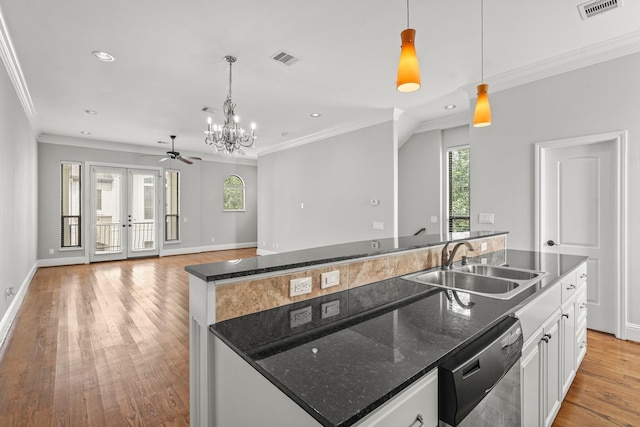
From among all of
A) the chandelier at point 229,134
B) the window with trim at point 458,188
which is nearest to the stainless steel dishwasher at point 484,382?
the chandelier at point 229,134

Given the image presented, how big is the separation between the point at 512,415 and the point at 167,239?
28.4ft

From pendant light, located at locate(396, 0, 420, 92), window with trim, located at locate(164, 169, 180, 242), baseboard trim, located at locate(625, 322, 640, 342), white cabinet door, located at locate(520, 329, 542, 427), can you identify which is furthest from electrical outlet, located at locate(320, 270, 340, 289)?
window with trim, located at locate(164, 169, 180, 242)

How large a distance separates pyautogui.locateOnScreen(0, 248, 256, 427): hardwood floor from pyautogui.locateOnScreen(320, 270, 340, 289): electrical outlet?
1.36 m

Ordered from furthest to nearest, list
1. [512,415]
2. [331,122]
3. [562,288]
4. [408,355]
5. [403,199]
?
1. [403,199]
2. [331,122]
3. [562,288]
4. [512,415]
5. [408,355]

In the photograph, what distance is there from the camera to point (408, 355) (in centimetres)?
91

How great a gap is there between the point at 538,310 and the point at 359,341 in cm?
110

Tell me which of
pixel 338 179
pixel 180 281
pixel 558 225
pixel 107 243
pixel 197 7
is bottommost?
pixel 180 281

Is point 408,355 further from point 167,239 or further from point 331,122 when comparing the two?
point 167,239

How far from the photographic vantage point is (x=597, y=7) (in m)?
2.55

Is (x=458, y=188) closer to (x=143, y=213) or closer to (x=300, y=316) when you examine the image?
(x=300, y=316)

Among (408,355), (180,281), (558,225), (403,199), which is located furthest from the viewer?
(403,199)

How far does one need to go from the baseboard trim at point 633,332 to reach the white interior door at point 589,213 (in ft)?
0.35

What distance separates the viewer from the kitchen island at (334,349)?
74 cm

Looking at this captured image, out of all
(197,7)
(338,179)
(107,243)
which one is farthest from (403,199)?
(107,243)
